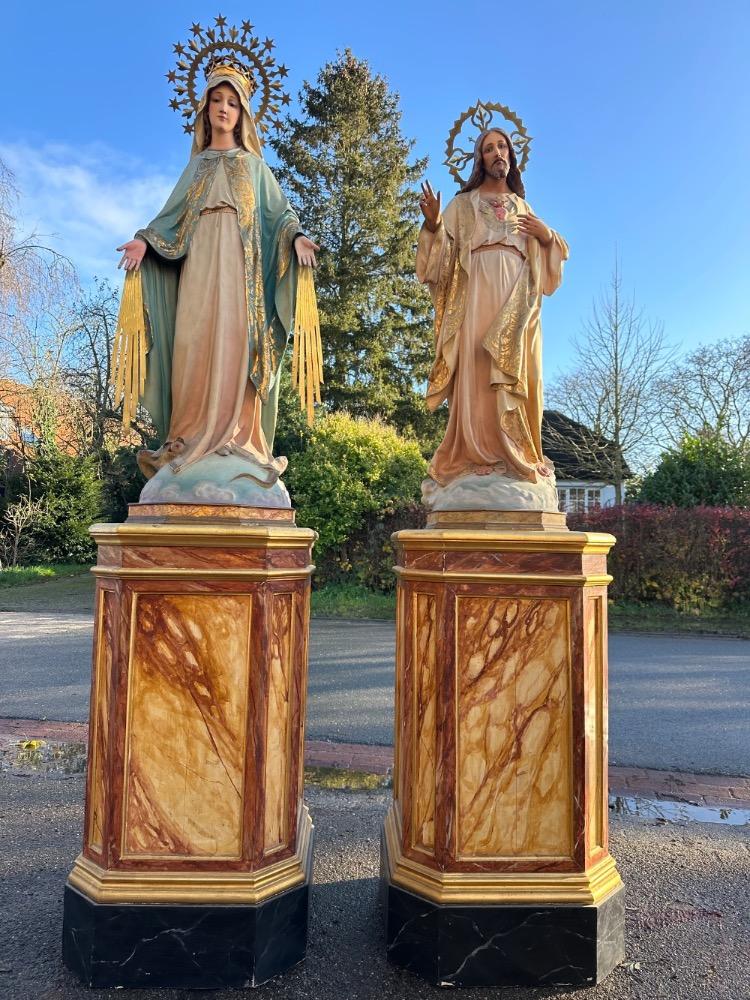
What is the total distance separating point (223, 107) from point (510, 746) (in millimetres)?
2959

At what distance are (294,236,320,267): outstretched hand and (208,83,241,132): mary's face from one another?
2.00 feet

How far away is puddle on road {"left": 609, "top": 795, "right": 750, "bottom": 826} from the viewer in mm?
3930

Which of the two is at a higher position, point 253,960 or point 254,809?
point 254,809

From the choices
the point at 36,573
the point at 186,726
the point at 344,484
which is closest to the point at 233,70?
the point at 186,726

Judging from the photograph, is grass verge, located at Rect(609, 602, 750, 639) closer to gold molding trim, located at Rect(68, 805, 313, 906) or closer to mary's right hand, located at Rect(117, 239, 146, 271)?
gold molding trim, located at Rect(68, 805, 313, 906)

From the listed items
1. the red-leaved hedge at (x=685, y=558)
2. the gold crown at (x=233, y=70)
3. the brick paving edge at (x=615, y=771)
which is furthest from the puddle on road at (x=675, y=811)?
the red-leaved hedge at (x=685, y=558)

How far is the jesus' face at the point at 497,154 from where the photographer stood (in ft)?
10.1

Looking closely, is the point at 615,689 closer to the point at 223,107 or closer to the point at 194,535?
the point at 194,535

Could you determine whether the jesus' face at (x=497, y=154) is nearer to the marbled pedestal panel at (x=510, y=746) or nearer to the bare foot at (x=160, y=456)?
the marbled pedestal panel at (x=510, y=746)

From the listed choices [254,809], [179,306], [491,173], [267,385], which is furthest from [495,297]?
[254,809]

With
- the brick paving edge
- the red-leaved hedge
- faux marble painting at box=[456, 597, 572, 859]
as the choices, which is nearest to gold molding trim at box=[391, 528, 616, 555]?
faux marble painting at box=[456, 597, 572, 859]

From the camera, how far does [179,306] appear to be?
9.59 ft

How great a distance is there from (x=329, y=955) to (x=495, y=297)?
277cm

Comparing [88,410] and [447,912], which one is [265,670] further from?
[88,410]
